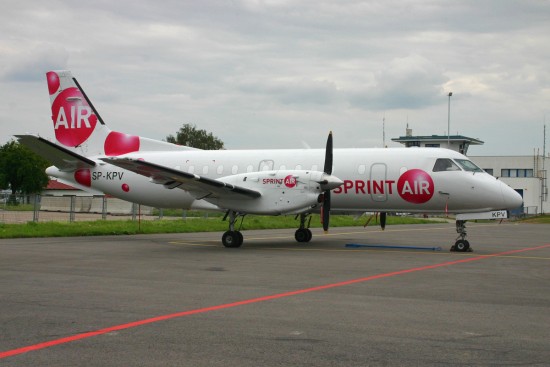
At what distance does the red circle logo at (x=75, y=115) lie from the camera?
25.5 m

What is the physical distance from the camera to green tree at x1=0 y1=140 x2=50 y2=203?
95562 mm

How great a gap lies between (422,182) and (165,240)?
9.61 m

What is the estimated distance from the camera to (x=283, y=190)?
64.1ft

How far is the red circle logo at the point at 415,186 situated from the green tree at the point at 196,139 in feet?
281

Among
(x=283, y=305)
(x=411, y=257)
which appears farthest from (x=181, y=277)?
(x=411, y=257)

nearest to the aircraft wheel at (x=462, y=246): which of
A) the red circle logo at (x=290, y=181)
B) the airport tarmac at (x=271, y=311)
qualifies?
Answer: the airport tarmac at (x=271, y=311)

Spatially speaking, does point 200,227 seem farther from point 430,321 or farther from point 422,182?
point 430,321

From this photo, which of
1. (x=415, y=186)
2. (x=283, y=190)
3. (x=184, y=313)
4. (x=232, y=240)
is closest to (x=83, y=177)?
(x=232, y=240)

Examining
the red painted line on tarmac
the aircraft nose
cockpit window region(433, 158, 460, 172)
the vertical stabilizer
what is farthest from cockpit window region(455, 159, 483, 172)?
the vertical stabilizer

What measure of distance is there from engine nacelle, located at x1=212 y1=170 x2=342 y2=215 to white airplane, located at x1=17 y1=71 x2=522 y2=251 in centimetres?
3

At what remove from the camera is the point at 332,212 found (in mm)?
21406

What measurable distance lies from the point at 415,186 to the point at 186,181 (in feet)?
22.5

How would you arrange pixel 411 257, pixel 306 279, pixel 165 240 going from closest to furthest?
pixel 306 279 → pixel 411 257 → pixel 165 240

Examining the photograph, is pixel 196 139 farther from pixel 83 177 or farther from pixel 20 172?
pixel 83 177
